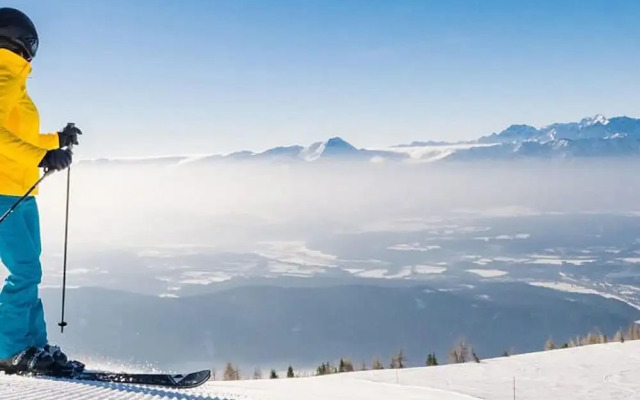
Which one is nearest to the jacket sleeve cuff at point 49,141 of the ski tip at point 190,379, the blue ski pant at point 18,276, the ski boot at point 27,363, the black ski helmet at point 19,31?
A: the blue ski pant at point 18,276

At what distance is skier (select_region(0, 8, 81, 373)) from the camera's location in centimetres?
434

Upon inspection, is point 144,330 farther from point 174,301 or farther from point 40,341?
point 40,341

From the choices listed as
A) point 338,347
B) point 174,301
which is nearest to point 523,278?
point 338,347

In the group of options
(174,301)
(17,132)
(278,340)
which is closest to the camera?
(17,132)

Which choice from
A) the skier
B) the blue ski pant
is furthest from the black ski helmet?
the blue ski pant

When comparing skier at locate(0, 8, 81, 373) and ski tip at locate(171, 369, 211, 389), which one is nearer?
skier at locate(0, 8, 81, 373)

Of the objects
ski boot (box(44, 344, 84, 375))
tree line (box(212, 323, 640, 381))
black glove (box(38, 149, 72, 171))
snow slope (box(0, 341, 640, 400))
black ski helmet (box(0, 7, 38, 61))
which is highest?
black ski helmet (box(0, 7, 38, 61))

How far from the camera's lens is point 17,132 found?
455 centimetres

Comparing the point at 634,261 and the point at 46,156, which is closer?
the point at 46,156

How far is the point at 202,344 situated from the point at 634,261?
14774 centimetres

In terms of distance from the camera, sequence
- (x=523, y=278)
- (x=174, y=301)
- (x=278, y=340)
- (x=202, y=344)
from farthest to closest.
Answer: (x=523, y=278) < (x=174, y=301) < (x=278, y=340) < (x=202, y=344)

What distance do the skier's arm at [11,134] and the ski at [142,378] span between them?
5.58 ft

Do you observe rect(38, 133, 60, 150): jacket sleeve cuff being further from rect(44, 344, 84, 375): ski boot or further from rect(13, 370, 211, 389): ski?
rect(13, 370, 211, 389): ski

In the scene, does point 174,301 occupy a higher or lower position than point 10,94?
lower
